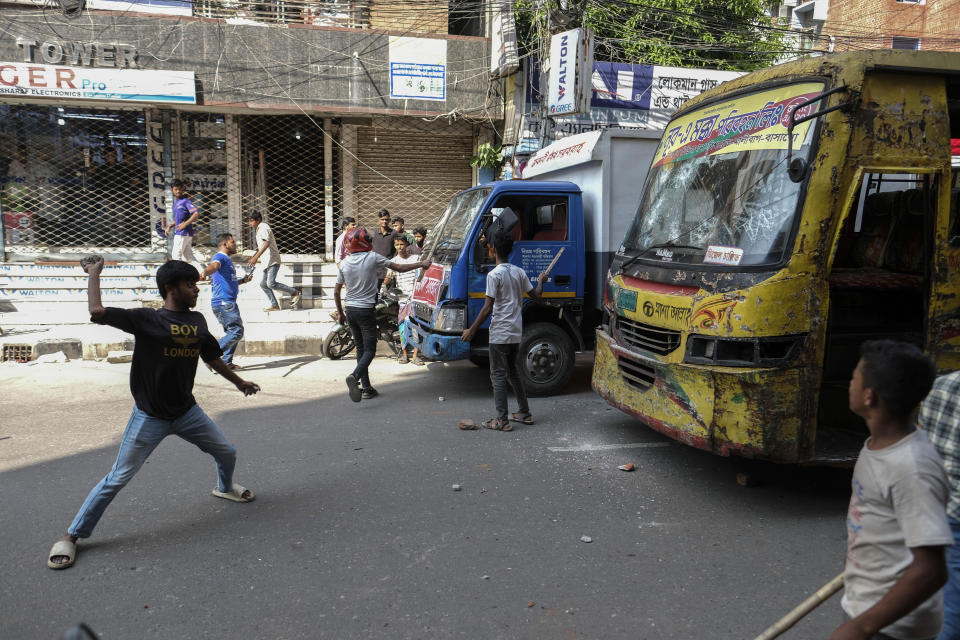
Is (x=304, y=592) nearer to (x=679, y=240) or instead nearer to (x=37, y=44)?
(x=679, y=240)

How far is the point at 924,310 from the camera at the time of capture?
4.18 m

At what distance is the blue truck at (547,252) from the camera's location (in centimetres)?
659

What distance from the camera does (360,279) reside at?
22.4 ft

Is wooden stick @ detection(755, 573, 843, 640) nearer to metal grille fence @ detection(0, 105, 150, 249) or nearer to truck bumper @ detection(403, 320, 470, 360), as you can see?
truck bumper @ detection(403, 320, 470, 360)

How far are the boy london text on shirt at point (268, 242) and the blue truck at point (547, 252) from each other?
4.60 meters

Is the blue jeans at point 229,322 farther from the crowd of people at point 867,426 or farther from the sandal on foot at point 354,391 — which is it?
the sandal on foot at point 354,391

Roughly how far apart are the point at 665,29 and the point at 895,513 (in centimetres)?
1337

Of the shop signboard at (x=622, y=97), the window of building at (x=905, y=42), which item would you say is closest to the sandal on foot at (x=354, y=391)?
the shop signboard at (x=622, y=97)

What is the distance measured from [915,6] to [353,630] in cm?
2817

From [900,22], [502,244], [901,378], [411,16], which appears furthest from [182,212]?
[900,22]

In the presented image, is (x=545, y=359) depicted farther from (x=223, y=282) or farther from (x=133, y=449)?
(x=133, y=449)

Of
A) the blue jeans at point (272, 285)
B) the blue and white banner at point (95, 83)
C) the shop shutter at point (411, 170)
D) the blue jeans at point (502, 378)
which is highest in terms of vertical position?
the blue and white banner at point (95, 83)

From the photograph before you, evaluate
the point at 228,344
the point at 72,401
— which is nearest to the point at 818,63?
the point at 228,344

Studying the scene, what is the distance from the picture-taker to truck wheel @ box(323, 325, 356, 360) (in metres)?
8.88
